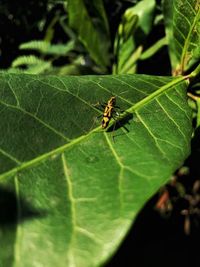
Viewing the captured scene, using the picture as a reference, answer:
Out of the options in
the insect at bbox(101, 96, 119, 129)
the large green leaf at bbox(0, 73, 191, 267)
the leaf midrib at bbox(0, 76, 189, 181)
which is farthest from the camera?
the insect at bbox(101, 96, 119, 129)

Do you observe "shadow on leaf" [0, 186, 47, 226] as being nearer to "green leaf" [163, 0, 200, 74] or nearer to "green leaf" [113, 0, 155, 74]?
"green leaf" [163, 0, 200, 74]

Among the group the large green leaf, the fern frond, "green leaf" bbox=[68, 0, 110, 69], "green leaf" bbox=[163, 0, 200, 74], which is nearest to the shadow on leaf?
the large green leaf

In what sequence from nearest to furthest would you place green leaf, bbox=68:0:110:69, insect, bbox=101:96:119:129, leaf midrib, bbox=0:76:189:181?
1. leaf midrib, bbox=0:76:189:181
2. insect, bbox=101:96:119:129
3. green leaf, bbox=68:0:110:69

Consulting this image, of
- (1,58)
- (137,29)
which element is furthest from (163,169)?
(1,58)

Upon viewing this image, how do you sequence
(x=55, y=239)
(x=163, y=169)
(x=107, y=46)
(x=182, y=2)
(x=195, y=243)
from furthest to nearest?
(x=195, y=243) < (x=107, y=46) < (x=182, y=2) < (x=163, y=169) < (x=55, y=239)

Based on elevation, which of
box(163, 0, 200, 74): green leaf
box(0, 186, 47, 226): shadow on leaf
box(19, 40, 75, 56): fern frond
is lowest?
box(19, 40, 75, 56): fern frond

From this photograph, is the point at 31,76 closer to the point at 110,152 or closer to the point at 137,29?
the point at 110,152

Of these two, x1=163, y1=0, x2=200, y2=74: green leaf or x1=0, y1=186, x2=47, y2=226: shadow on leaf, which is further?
x1=163, y1=0, x2=200, y2=74: green leaf
